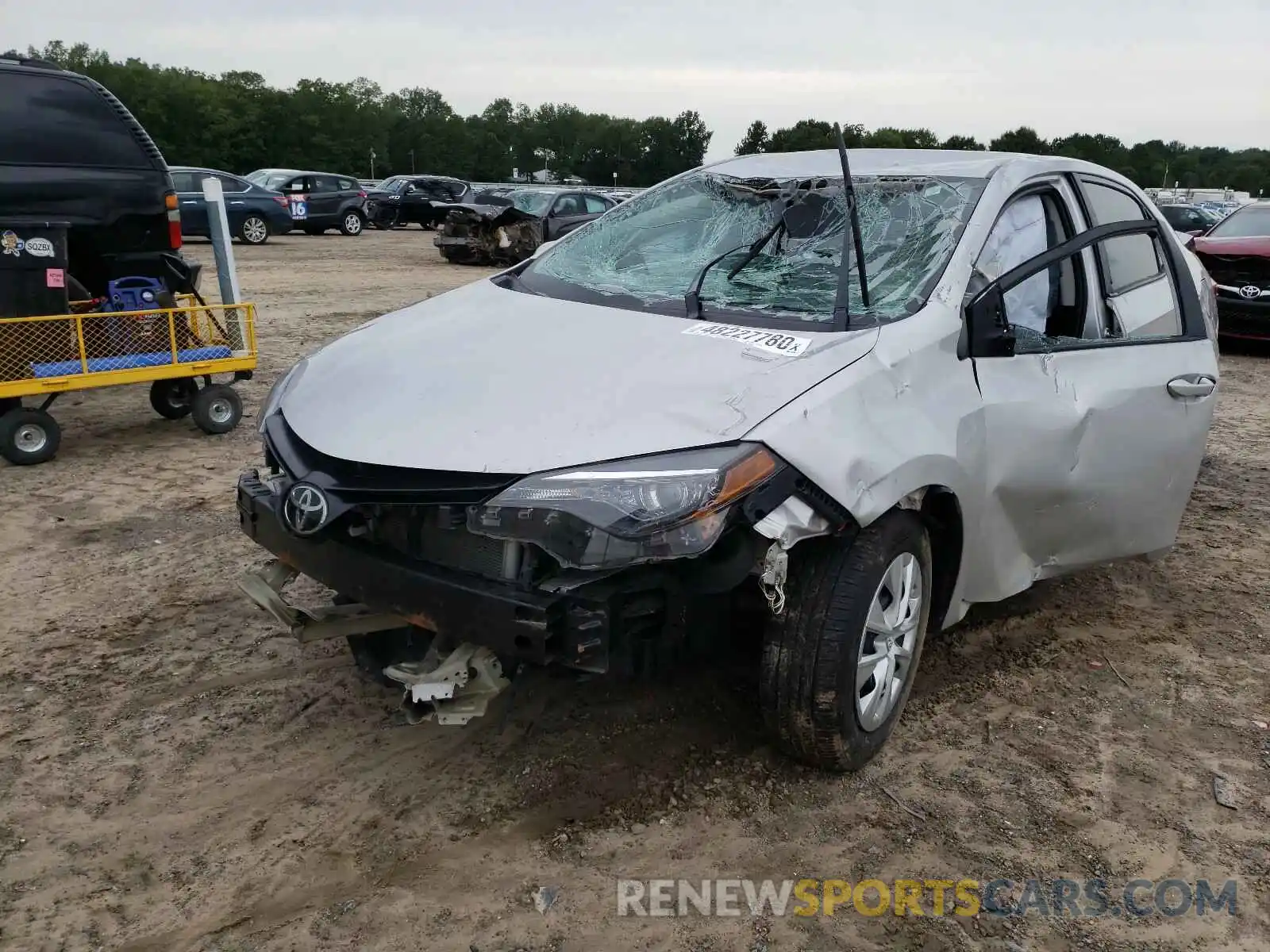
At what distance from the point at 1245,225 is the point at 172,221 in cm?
1080

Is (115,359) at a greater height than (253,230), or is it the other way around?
(253,230)

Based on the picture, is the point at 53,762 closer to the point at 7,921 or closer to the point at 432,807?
the point at 7,921

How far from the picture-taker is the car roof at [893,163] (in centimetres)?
355

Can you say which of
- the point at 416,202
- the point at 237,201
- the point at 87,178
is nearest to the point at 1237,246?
the point at 87,178

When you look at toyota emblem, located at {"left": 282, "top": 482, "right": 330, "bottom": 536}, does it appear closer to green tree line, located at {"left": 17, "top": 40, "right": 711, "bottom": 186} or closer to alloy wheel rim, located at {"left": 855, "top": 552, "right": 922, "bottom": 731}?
alloy wheel rim, located at {"left": 855, "top": 552, "right": 922, "bottom": 731}

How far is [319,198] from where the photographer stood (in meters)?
24.4

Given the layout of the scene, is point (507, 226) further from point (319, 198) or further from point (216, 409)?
point (216, 409)

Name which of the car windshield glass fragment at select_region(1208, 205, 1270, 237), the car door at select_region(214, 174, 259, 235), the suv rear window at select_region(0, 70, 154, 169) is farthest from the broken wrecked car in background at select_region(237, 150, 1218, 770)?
the car door at select_region(214, 174, 259, 235)

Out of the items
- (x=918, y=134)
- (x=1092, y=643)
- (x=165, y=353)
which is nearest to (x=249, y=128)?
(x=918, y=134)

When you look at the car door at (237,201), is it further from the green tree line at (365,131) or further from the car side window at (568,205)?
the green tree line at (365,131)

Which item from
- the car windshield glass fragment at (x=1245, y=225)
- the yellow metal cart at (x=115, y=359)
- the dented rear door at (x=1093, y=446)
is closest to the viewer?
the dented rear door at (x=1093, y=446)

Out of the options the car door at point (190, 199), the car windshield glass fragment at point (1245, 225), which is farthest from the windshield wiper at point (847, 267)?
the car door at point (190, 199)

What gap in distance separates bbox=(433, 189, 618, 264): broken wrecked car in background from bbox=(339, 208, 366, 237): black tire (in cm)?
695

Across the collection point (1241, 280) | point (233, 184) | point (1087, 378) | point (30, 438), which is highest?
point (233, 184)
